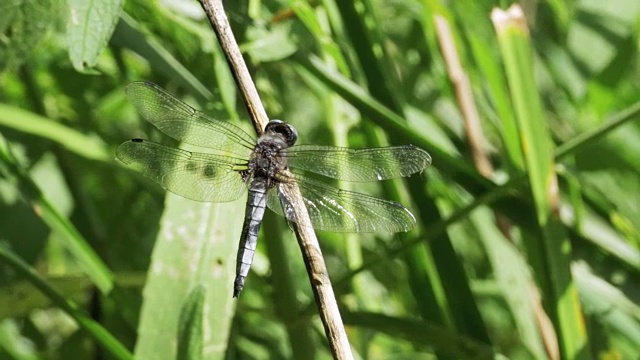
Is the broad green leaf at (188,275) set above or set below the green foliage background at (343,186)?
below

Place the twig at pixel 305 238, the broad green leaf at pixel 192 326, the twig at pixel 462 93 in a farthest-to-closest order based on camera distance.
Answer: the twig at pixel 462 93
the broad green leaf at pixel 192 326
the twig at pixel 305 238

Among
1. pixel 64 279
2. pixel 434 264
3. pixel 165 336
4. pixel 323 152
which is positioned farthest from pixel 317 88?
pixel 165 336

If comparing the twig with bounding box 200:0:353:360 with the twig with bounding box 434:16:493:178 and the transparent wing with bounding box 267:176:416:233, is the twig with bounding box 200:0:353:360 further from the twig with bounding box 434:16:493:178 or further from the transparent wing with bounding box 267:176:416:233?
the twig with bounding box 434:16:493:178

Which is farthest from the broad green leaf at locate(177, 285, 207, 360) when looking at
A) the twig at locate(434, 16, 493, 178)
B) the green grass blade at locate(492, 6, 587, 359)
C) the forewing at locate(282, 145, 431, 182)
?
the twig at locate(434, 16, 493, 178)

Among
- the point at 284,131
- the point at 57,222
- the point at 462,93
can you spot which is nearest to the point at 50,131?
the point at 57,222

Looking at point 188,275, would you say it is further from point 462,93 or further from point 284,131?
point 462,93

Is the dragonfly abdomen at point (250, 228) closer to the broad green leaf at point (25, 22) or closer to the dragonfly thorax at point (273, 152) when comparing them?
the dragonfly thorax at point (273, 152)

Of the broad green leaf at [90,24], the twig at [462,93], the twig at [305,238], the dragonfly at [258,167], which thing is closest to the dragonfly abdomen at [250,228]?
the dragonfly at [258,167]
